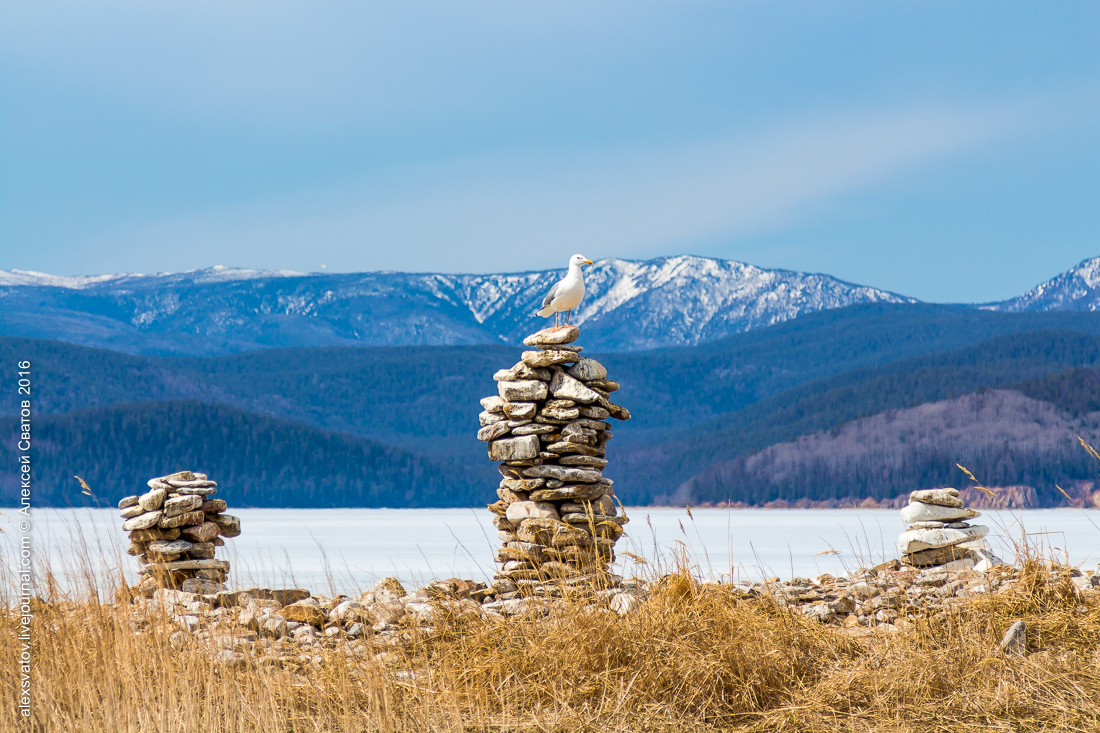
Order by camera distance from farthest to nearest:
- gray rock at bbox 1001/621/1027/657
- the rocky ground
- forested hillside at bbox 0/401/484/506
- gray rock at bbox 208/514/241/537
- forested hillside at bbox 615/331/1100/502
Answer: forested hillside at bbox 615/331/1100/502
forested hillside at bbox 0/401/484/506
gray rock at bbox 208/514/241/537
the rocky ground
gray rock at bbox 1001/621/1027/657

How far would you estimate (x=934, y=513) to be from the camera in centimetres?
1475

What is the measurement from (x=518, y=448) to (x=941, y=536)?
20.2 ft

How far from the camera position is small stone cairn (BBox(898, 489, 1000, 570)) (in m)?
14.6

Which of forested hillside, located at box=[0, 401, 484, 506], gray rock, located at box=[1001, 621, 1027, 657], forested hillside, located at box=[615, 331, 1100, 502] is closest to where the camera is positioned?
gray rock, located at box=[1001, 621, 1027, 657]

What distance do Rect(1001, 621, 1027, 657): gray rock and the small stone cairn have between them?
17.4 feet

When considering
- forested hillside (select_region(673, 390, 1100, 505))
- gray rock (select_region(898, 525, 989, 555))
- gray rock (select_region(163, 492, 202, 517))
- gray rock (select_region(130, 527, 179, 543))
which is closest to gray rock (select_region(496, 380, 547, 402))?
gray rock (select_region(163, 492, 202, 517))

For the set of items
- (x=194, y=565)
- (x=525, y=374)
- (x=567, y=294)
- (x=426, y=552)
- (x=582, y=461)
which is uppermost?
(x=567, y=294)

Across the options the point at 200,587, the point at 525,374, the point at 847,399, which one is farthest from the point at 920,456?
the point at 200,587

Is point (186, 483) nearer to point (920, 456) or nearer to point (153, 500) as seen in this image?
point (153, 500)

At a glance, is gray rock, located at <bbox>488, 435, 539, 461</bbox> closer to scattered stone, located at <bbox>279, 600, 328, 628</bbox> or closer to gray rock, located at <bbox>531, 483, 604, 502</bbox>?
gray rock, located at <bbox>531, 483, 604, 502</bbox>

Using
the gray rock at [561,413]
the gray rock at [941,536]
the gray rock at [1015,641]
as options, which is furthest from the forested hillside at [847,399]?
the gray rock at [1015,641]

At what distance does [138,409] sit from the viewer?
13112 cm

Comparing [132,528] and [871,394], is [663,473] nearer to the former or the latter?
[871,394]

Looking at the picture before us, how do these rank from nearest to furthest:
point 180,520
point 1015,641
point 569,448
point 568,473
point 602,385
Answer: point 1015,641 < point 568,473 < point 569,448 < point 180,520 < point 602,385
